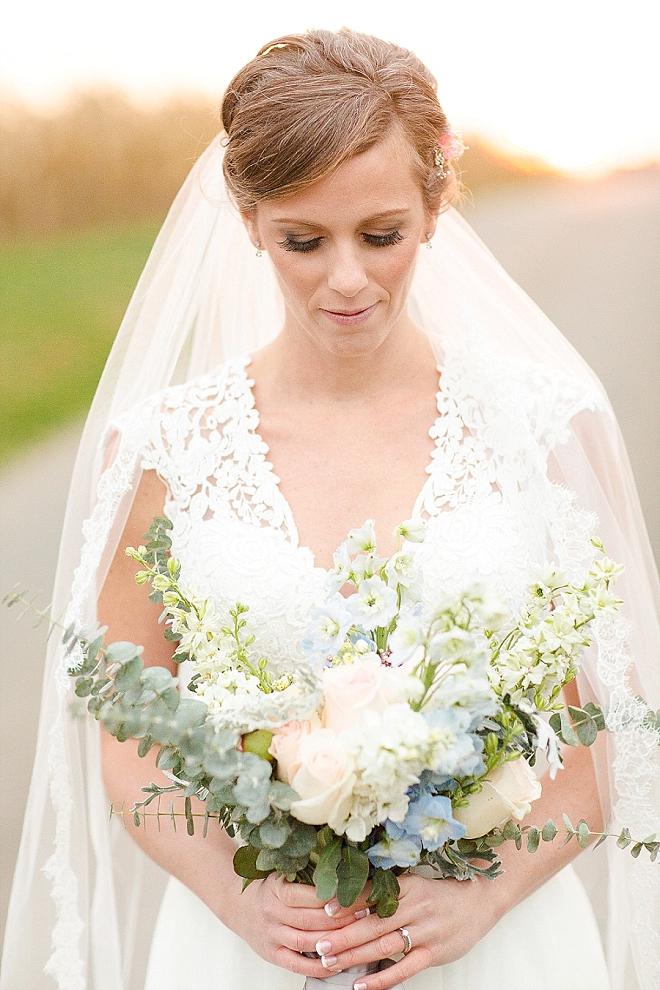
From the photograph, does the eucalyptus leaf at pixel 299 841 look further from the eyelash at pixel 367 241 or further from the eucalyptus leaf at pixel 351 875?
the eyelash at pixel 367 241

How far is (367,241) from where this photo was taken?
3.99 ft

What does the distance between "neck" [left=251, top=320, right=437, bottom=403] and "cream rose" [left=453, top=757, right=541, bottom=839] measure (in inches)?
27.4

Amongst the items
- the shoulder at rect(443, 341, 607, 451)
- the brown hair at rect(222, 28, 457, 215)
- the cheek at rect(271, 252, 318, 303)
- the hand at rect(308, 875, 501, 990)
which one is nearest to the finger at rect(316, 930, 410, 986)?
the hand at rect(308, 875, 501, 990)

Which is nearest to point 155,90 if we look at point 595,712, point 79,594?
point 79,594

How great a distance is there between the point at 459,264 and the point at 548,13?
1.10 m

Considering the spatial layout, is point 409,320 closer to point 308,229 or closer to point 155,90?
point 308,229

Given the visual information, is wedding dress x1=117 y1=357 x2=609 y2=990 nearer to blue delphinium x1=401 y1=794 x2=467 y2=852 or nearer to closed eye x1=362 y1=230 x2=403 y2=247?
closed eye x1=362 y1=230 x2=403 y2=247

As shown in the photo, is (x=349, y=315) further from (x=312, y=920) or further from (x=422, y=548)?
(x=312, y=920)

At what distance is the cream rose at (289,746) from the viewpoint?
82 centimetres

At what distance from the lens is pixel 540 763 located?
1.58 metres

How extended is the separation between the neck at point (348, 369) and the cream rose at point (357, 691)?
70 cm

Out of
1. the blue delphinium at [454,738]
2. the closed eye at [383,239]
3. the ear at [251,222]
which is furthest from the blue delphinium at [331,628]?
the ear at [251,222]

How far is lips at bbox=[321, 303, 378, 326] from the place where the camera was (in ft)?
4.09

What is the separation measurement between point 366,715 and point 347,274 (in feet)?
2.00
